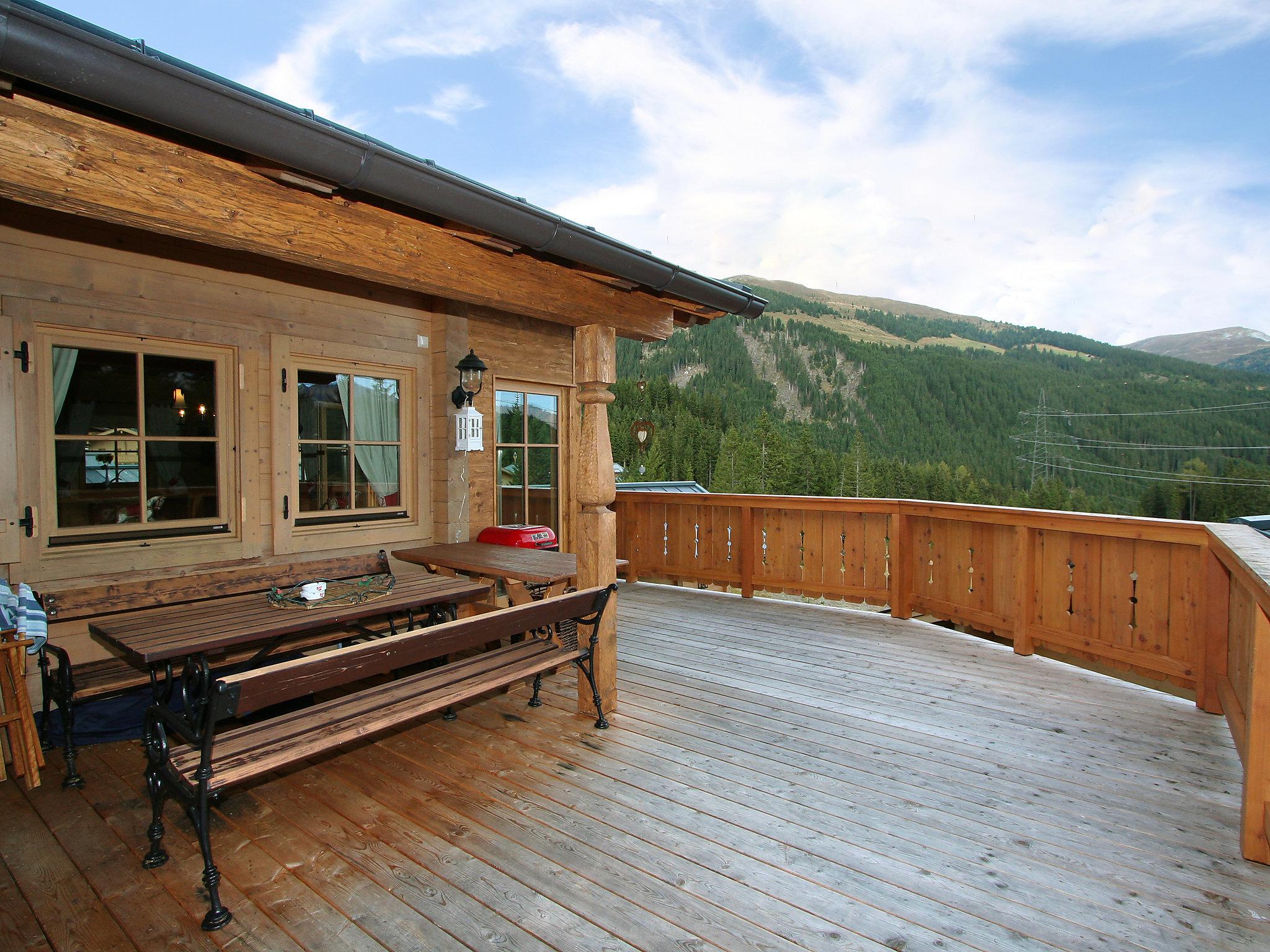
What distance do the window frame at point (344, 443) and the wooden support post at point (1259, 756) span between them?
4.40 meters

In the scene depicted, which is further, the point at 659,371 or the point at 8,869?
the point at 659,371

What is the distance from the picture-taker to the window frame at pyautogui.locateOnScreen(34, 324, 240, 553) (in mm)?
2957

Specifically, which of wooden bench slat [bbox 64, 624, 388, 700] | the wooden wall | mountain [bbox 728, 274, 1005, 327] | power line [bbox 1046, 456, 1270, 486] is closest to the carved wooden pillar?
wooden bench slat [bbox 64, 624, 388, 700]

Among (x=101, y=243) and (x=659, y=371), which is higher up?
(x=659, y=371)

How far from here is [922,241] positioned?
59.7 meters

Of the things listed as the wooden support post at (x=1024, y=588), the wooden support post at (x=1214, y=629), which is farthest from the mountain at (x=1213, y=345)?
the wooden support post at (x=1214, y=629)

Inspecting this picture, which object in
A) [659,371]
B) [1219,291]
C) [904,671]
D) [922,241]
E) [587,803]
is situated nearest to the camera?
[587,803]

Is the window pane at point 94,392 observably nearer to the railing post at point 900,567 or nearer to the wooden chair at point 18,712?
the wooden chair at point 18,712

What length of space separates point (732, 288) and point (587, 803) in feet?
8.03

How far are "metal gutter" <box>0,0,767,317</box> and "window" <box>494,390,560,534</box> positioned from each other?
2.99 m

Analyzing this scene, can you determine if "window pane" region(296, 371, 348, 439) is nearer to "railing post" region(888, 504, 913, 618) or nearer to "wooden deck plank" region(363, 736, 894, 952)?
"wooden deck plank" region(363, 736, 894, 952)

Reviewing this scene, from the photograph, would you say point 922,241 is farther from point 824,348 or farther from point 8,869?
point 8,869

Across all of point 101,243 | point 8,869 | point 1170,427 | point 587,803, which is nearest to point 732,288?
point 587,803

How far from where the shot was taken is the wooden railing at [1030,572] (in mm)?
2664
